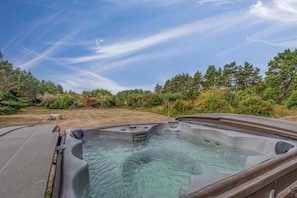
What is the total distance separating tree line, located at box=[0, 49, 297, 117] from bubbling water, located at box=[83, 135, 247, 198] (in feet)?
20.8

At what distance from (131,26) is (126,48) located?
205 centimetres

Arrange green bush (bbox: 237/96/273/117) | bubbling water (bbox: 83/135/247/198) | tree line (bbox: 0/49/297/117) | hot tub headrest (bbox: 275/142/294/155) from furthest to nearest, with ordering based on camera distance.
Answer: tree line (bbox: 0/49/297/117)
green bush (bbox: 237/96/273/117)
hot tub headrest (bbox: 275/142/294/155)
bubbling water (bbox: 83/135/247/198)

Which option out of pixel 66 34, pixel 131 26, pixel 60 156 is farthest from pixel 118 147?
pixel 66 34

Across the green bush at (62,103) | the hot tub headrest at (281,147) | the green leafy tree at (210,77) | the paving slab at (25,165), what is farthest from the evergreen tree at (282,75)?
the green bush at (62,103)

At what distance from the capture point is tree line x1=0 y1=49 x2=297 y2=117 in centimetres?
969

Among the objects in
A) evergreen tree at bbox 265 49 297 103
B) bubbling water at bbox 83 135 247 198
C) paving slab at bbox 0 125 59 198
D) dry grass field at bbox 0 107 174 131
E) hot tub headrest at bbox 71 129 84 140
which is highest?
evergreen tree at bbox 265 49 297 103

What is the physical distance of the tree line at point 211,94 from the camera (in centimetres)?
969

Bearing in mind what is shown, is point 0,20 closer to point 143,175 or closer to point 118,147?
point 118,147

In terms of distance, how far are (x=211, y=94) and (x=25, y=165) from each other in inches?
448

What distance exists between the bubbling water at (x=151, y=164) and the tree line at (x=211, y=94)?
6332 mm

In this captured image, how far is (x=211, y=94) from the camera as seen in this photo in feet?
37.9

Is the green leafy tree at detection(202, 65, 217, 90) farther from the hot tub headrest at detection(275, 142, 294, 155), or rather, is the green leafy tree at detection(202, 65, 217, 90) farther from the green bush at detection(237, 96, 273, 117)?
the hot tub headrest at detection(275, 142, 294, 155)

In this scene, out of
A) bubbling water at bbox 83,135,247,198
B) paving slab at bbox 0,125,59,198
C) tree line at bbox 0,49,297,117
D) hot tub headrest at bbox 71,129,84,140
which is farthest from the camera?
tree line at bbox 0,49,297,117

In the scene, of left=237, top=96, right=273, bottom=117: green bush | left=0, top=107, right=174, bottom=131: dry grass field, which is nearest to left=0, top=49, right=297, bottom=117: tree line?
left=237, top=96, right=273, bottom=117: green bush
